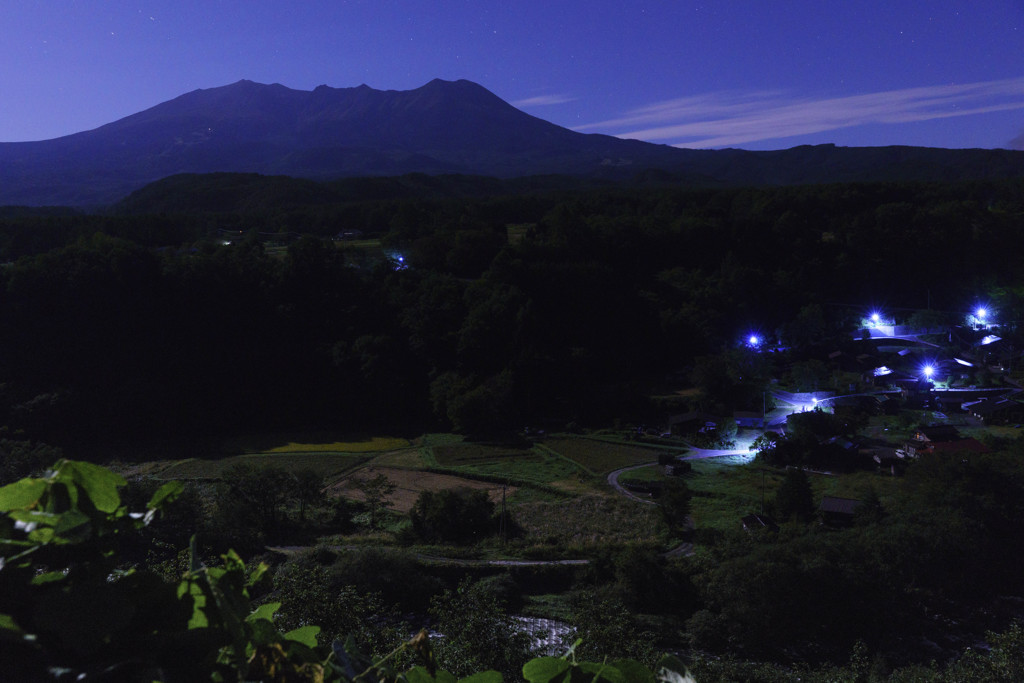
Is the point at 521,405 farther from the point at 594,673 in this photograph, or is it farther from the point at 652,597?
the point at 594,673

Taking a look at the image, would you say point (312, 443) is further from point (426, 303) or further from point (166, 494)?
point (166, 494)

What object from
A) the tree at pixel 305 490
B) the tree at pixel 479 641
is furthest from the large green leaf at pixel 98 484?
the tree at pixel 305 490

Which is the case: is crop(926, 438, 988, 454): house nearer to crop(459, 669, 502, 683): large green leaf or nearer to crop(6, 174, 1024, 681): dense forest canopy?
crop(6, 174, 1024, 681): dense forest canopy

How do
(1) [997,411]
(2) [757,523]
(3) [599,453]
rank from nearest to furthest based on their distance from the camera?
(2) [757,523], (3) [599,453], (1) [997,411]

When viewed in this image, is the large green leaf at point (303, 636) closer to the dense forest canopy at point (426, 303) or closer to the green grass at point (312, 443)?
the green grass at point (312, 443)

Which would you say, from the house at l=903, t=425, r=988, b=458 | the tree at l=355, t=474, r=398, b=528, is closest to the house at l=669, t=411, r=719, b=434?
the house at l=903, t=425, r=988, b=458

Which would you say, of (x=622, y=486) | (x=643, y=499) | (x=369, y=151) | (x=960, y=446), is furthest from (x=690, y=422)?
(x=369, y=151)

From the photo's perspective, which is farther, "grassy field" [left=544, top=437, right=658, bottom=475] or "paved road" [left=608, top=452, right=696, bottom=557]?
"grassy field" [left=544, top=437, right=658, bottom=475]
